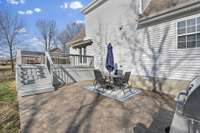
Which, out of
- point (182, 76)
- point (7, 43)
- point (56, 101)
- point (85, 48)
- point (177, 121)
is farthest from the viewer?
point (7, 43)

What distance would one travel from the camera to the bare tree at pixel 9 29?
77.2ft

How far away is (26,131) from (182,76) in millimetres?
6598

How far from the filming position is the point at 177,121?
2094 millimetres

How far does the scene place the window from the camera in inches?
258

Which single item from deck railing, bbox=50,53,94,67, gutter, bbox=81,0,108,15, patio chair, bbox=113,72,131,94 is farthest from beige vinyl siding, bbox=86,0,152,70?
patio chair, bbox=113,72,131,94

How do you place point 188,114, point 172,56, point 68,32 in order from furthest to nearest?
point 68,32 < point 172,56 < point 188,114

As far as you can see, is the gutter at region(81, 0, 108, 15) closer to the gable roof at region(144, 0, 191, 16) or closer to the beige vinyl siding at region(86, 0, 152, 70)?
the beige vinyl siding at region(86, 0, 152, 70)

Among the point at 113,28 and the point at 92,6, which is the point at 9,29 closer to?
the point at 92,6

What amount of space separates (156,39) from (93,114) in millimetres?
5240

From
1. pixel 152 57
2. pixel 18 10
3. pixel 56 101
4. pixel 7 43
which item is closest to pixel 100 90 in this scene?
pixel 56 101

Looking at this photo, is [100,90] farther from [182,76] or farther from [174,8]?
[174,8]

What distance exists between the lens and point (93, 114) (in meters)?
5.14

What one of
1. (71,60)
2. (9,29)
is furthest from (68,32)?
(71,60)

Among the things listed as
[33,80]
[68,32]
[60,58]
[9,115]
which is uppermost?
[68,32]
